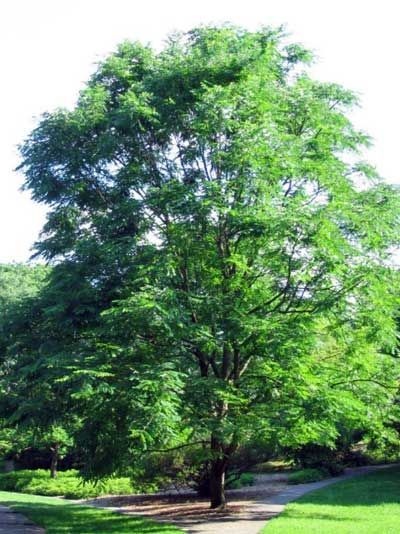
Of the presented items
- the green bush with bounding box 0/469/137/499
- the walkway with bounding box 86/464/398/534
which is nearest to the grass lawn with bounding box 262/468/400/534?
the walkway with bounding box 86/464/398/534

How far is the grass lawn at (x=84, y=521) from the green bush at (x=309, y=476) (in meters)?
9.93

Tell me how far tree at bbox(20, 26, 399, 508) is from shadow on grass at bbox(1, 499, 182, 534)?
5.44ft

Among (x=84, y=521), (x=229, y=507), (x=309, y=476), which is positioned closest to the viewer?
(x=84, y=521)

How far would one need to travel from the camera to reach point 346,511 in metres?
15.4

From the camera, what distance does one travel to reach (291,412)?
13305mm

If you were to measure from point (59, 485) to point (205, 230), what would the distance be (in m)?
17.8

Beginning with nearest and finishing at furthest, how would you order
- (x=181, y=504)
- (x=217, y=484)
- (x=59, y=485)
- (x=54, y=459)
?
(x=217, y=484)
(x=181, y=504)
(x=59, y=485)
(x=54, y=459)

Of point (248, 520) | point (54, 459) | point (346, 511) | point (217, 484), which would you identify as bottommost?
point (346, 511)

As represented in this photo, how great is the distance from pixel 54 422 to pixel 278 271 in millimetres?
7160

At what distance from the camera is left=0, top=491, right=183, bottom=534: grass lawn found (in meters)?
13.5

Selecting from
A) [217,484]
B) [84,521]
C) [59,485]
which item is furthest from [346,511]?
[59,485]

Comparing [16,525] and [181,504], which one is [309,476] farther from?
[16,525]

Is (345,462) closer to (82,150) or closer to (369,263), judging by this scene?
(369,263)

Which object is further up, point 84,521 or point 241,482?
point 241,482
